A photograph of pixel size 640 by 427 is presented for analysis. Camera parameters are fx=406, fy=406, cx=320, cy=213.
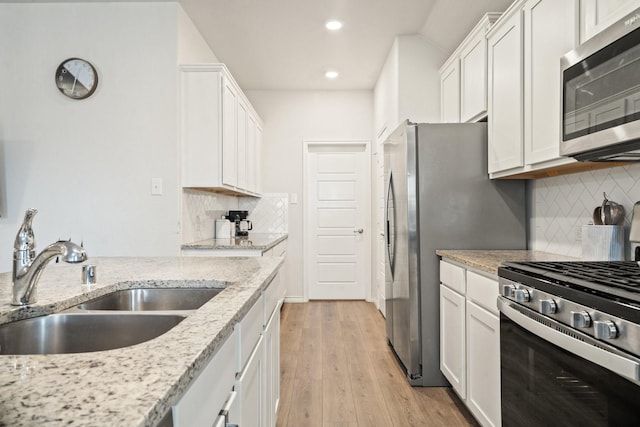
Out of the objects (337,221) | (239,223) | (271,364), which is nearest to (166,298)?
(271,364)

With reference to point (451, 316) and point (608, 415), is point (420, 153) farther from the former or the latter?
point (608, 415)

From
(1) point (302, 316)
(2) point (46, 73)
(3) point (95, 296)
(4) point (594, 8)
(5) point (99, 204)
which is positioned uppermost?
(2) point (46, 73)

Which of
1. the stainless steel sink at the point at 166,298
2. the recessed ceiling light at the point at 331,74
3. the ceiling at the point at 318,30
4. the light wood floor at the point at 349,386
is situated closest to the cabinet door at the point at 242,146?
the ceiling at the point at 318,30

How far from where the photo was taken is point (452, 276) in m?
2.43

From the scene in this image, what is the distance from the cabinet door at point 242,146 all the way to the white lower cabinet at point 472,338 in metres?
2.16

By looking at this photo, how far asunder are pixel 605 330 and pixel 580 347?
124mm

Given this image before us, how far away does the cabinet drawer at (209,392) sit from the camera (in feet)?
2.20

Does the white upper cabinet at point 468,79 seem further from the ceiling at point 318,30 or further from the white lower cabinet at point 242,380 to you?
the white lower cabinet at point 242,380

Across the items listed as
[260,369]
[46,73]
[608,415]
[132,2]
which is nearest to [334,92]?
[132,2]

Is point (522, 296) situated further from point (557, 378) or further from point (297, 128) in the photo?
point (297, 128)

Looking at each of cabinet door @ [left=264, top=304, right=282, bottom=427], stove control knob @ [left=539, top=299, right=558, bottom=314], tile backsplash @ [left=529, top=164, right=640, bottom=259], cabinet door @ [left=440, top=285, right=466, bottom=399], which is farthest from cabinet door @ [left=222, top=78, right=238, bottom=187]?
stove control knob @ [left=539, top=299, right=558, bottom=314]

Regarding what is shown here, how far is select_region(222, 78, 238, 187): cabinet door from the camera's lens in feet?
10.8

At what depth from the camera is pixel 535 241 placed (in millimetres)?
2600

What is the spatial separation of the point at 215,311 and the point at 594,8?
1853 mm
